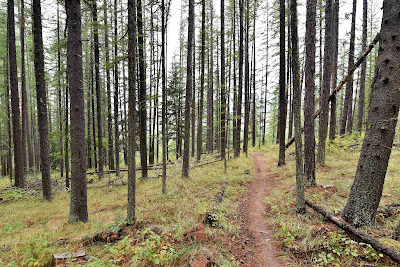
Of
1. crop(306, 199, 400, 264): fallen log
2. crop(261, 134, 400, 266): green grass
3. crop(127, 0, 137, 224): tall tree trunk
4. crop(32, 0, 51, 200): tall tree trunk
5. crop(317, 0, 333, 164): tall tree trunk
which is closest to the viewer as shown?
crop(306, 199, 400, 264): fallen log

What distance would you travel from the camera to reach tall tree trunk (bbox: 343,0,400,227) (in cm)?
380

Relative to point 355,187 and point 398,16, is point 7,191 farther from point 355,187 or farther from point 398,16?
point 398,16

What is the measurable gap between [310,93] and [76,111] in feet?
28.1

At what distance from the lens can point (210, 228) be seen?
15.7ft

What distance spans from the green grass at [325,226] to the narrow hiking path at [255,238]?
255 millimetres

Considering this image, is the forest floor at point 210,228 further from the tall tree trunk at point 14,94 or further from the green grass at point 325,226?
the tall tree trunk at point 14,94

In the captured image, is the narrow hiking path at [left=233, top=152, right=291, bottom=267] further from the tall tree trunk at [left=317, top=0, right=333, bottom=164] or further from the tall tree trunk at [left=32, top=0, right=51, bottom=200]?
the tall tree trunk at [left=32, top=0, right=51, bottom=200]

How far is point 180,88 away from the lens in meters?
20.9

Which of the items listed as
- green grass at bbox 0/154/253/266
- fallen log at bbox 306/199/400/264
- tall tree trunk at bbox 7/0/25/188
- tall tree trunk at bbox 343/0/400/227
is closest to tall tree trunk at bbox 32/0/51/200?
green grass at bbox 0/154/253/266

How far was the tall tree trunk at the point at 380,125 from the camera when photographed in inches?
150

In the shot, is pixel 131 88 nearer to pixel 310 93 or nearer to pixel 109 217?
pixel 109 217

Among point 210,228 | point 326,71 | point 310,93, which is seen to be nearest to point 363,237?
point 210,228

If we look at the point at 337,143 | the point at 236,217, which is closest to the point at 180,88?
the point at 337,143

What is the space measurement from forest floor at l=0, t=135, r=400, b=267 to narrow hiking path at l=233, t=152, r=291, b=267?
22 millimetres
